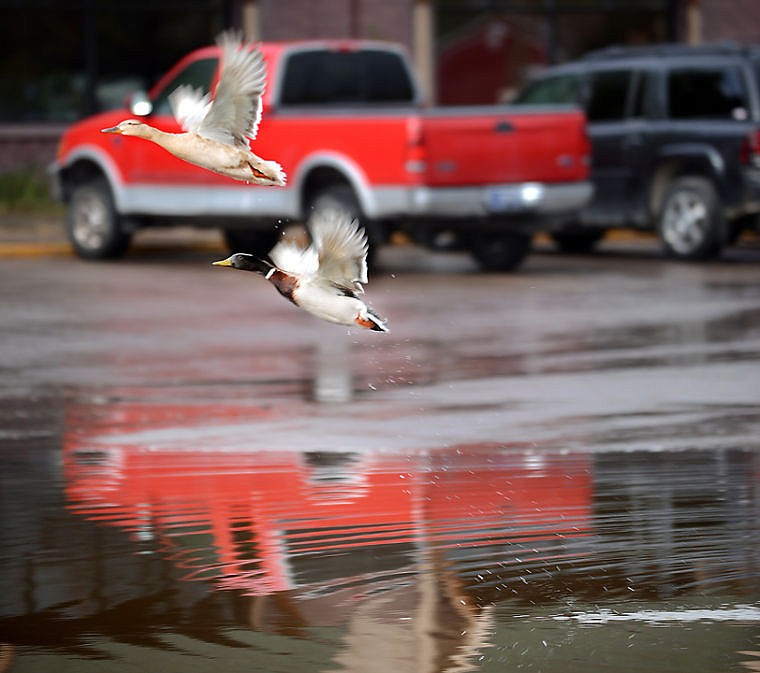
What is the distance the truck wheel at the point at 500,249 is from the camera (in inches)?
818

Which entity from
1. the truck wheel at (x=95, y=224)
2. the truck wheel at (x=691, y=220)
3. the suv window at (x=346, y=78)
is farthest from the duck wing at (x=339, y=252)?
the truck wheel at (x=95, y=224)

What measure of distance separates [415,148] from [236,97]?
14.0 meters

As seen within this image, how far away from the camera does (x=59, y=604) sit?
6770 mm

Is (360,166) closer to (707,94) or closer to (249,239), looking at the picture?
(249,239)

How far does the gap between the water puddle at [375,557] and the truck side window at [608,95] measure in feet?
42.4

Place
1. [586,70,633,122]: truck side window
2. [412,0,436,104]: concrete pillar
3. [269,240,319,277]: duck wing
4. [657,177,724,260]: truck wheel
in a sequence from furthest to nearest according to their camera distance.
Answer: [412,0,436,104]: concrete pillar, [586,70,633,122]: truck side window, [657,177,724,260]: truck wheel, [269,240,319,277]: duck wing

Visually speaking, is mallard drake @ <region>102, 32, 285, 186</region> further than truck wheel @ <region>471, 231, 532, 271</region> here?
No

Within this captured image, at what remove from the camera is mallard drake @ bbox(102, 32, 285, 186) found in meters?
4.84

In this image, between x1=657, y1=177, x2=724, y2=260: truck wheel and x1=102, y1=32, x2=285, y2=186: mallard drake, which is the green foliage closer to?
x1=657, y1=177, x2=724, y2=260: truck wheel

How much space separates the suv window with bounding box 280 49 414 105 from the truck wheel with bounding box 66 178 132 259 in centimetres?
250

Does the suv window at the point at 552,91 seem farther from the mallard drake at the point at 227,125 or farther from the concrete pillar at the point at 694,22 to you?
the mallard drake at the point at 227,125

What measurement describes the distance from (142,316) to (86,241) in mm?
5827

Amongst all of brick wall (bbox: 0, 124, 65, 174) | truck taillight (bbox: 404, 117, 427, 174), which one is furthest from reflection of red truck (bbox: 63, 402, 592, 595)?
brick wall (bbox: 0, 124, 65, 174)

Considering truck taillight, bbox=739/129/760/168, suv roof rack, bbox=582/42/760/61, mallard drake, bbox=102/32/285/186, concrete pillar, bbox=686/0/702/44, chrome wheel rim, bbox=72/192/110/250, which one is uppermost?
concrete pillar, bbox=686/0/702/44
